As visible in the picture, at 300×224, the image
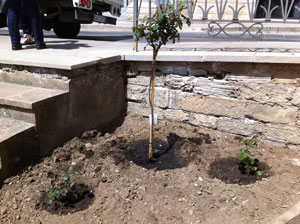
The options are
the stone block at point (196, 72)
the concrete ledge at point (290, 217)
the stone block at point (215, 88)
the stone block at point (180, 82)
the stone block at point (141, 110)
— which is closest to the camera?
the concrete ledge at point (290, 217)

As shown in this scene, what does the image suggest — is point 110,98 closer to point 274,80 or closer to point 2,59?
point 2,59

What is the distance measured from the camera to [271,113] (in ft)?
11.8

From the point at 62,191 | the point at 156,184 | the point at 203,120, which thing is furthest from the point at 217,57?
the point at 62,191

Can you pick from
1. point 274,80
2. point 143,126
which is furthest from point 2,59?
point 274,80

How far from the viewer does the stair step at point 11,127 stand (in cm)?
286

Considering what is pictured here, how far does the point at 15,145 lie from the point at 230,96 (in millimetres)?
2509

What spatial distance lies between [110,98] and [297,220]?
8.79ft

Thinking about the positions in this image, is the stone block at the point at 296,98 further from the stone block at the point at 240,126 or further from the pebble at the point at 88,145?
the pebble at the point at 88,145

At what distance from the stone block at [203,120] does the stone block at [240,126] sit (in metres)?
0.07

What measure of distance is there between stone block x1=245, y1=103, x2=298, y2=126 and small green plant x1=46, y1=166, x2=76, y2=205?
2249 millimetres

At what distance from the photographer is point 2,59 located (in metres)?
3.72

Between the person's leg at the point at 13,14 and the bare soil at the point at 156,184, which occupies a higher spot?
the person's leg at the point at 13,14

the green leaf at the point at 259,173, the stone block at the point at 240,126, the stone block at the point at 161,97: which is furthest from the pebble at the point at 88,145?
the green leaf at the point at 259,173

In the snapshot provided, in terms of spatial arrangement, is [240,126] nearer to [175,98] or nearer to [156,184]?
[175,98]
